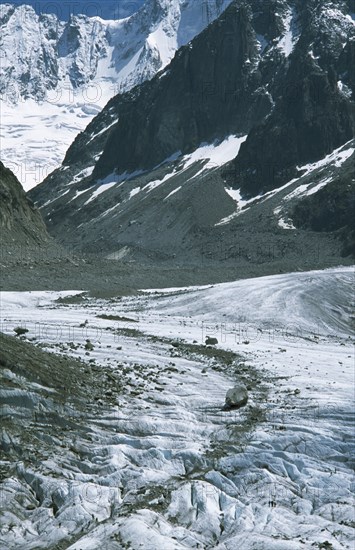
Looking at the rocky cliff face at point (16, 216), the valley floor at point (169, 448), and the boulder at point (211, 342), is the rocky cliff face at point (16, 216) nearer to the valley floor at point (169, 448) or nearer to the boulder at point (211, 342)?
the boulder at point (211, 342)

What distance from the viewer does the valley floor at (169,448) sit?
17.0m

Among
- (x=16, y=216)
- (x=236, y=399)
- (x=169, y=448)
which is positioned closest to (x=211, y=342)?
(x=236, y=399)

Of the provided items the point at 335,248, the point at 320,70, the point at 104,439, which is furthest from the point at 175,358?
the point at 320,70

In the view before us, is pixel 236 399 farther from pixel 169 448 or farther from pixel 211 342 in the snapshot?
pixel 211 342

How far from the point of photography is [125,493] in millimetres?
18344

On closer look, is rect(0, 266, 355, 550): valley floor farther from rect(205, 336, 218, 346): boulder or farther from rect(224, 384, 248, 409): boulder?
rect(205, 336, 218, 346): boulder

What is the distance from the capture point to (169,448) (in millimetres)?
21188

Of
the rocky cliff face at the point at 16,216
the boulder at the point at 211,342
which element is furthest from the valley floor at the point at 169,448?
the rocky cliff face at the point at 16,216

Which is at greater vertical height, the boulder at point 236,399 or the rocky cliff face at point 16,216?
the rocky cliff face at point 16,216

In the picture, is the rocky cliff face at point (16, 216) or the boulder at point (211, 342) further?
the rocky cliff face at point (16, 216)

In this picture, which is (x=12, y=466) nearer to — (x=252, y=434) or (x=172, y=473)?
(x=172, y=473)

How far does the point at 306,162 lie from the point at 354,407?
16461cm

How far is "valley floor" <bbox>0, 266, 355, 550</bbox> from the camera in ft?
55.6

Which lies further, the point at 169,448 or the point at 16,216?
the point at 16,216
